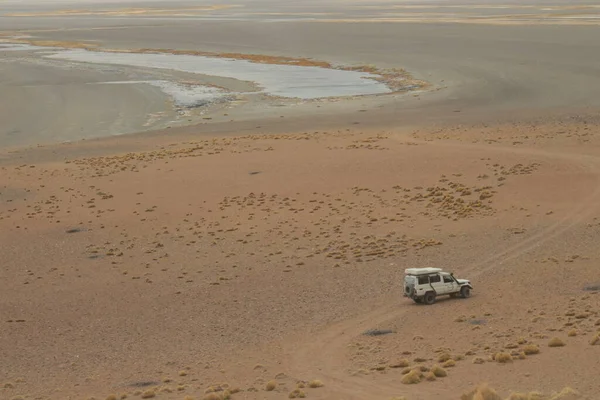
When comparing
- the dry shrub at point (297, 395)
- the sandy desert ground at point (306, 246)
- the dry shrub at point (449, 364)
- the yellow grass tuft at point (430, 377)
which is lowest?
the sandy desert ground at point (306, 246)

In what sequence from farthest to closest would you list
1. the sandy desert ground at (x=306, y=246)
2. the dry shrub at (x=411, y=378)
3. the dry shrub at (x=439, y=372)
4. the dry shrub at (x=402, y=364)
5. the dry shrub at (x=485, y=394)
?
the sandy desert ground at (x=306, y=246) → the dry shrub at (x=402, y=364) → the dry shrub at (x=439, y=372) → the dry shrub at (x=411, y=378) → the dry shrub at (x=485, y=394)

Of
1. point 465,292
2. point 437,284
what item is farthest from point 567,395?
point 465,292

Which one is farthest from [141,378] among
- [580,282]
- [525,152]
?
[525,152]

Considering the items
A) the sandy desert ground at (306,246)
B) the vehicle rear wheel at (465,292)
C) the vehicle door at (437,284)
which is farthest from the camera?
the vehicle rear wheel at (465,292)

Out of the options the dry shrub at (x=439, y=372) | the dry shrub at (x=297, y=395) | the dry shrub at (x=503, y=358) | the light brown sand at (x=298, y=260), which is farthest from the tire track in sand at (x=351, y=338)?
the dry shrub at (x=503, y=358)

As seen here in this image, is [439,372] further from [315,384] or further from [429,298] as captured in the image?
[429,298]

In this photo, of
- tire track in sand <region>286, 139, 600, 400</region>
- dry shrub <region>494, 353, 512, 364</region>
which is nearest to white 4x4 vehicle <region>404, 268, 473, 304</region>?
tire track in sand <region>286, 139, 600, 400</region>

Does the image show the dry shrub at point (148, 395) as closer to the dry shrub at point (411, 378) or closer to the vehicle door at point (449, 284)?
the dry shrub at point (411, 378)

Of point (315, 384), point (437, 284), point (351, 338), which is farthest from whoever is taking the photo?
point (437, 284)
